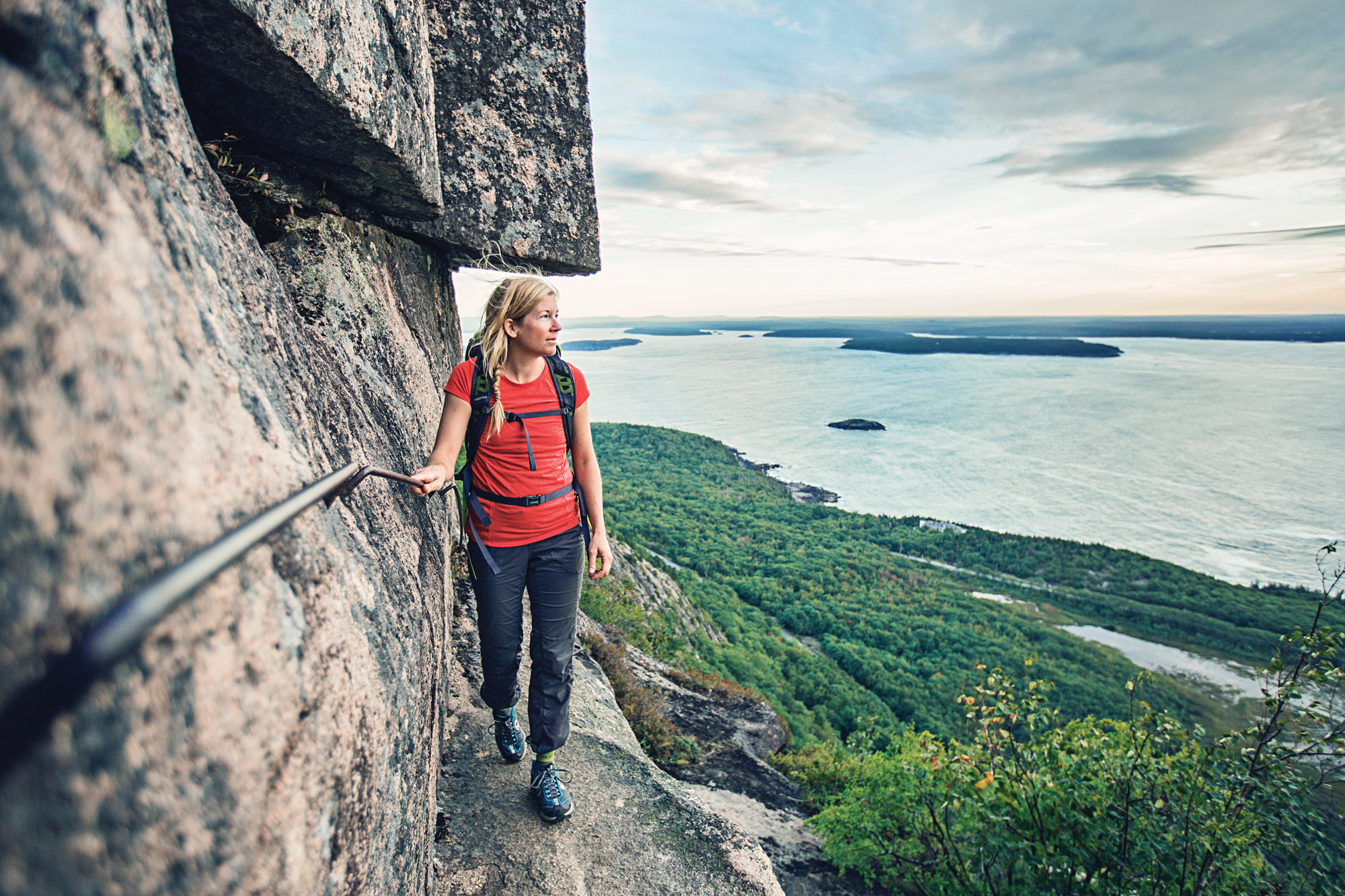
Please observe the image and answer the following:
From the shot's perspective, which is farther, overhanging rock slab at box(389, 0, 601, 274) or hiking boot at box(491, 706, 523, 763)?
overhanging rock slab at box(389, 0, 601, 274)

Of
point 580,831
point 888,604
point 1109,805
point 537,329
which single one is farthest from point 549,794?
point 888,604

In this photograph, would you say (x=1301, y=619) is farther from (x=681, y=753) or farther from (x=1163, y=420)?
(x=1163, y=420)

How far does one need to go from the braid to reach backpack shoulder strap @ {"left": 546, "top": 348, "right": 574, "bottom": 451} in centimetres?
26

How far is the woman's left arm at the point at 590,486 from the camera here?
331 cm

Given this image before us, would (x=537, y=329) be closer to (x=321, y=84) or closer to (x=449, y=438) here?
(x=449, y=438)

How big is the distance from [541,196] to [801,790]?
951 centimetres

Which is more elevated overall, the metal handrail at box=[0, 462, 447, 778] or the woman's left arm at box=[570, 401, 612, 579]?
the metal handrail at box=[0, 462, 447, 778]

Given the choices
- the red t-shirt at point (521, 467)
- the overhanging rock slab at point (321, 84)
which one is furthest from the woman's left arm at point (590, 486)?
the overhanging rock slab at point (321, 84)

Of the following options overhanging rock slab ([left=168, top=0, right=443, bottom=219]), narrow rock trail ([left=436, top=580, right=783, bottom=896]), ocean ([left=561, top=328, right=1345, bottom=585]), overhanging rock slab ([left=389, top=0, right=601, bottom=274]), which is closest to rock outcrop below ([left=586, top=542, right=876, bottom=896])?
narrow rock trail ([left=436, top=580, right=783, bottom=896])

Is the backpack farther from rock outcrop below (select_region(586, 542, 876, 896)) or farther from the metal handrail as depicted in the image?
rock outcrop below (select_region(586, 542, 876, 896))

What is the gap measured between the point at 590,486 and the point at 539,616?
0.73m

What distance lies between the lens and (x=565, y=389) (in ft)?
10.6

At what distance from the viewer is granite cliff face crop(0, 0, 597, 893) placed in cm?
84

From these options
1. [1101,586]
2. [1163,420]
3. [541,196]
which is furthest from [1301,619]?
[1163,420]
